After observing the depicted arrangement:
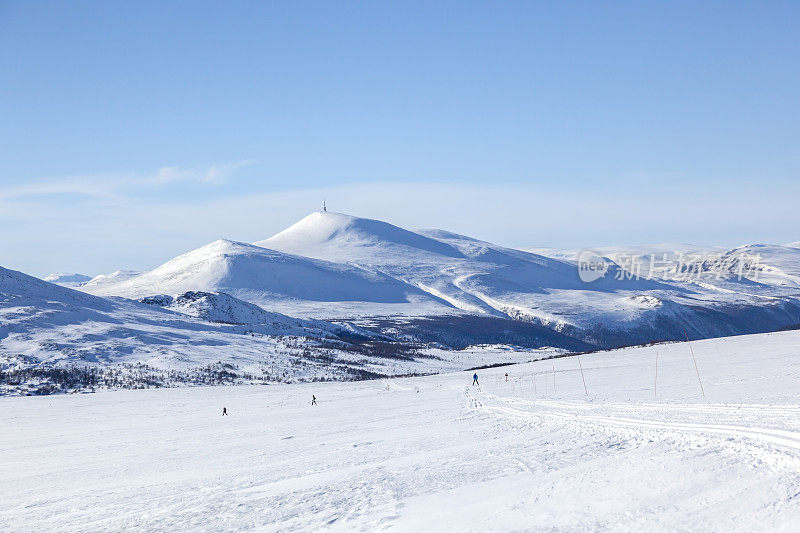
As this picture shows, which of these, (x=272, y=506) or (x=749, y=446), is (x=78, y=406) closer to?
(x=272, y=506)

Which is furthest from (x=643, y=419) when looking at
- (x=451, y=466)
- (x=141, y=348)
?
(x=141, y=348)

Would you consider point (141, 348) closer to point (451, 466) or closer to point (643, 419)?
point (643, 419)

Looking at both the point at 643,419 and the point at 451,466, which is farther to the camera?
the point at 643,419

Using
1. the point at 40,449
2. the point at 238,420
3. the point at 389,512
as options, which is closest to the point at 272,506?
the point at 389,512

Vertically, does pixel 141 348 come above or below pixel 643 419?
below

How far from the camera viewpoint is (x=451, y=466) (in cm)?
1485

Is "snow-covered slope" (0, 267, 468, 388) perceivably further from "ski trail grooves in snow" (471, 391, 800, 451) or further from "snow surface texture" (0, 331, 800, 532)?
"ski trail grooves in snow" (471, 391, 800, 451)

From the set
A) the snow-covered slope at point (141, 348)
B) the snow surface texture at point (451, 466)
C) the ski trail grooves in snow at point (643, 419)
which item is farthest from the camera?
the snow-covered slope at point (141, 348)

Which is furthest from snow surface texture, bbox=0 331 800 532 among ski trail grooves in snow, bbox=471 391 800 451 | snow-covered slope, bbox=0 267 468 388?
snow-covered slope, bbox=0 267 468 388

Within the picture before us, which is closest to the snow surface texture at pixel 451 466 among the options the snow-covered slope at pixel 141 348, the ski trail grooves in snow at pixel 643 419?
the ski trail grooves in snow at pixel 643 419

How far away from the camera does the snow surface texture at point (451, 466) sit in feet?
33.9

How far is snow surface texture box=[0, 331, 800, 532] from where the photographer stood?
10.3 m

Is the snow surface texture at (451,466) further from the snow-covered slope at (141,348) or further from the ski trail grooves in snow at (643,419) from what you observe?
the snow-covered slope at (141,348)

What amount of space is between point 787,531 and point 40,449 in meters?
26.3
